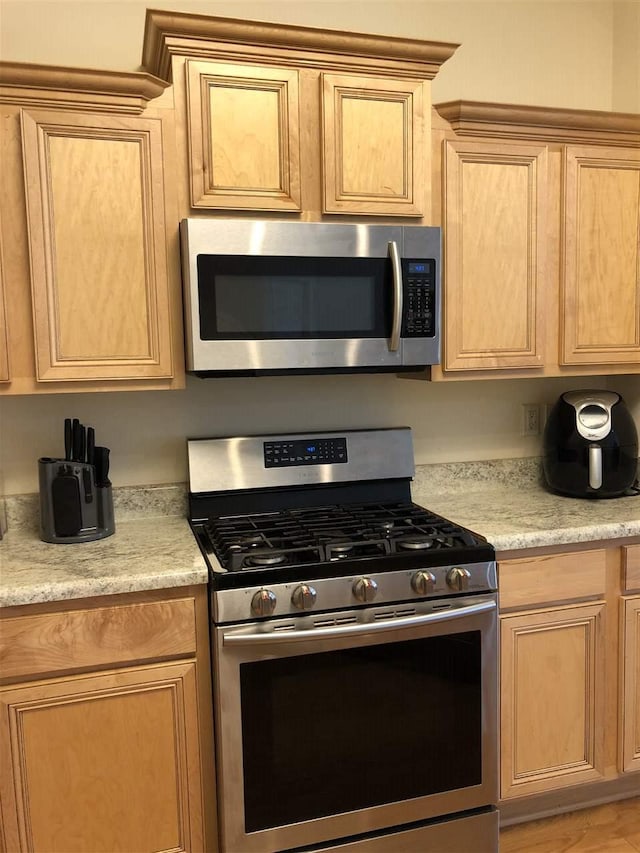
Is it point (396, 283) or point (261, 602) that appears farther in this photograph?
point (396, 283)

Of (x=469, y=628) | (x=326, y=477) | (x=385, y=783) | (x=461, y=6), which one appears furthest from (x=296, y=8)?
(x=385, y=783)

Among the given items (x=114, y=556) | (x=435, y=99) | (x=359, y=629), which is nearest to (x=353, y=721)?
(x=359, y=629)

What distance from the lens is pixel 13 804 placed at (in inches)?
62.9

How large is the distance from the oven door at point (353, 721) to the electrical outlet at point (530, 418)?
907mm

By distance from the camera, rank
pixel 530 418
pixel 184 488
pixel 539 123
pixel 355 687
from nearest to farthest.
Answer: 1. pixel 355 687
2. pixel 539 123
3. pixel 184 488
4. pixel 530 418

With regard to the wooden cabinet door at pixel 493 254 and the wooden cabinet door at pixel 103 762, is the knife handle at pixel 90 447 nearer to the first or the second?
the wooden cabinet door at pixel 103 762

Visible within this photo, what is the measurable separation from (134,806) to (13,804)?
277 mm

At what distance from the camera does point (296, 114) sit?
6.11 ft

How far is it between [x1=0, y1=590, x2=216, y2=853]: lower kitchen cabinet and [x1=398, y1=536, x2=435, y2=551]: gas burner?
1.74ft

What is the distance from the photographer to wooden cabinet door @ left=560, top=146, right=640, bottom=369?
7.14ft

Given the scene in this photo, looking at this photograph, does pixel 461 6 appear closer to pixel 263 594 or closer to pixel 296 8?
pixel 296 8

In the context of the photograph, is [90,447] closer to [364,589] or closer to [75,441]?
Result: [75,441]

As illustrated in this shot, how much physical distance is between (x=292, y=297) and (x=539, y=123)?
0.96m

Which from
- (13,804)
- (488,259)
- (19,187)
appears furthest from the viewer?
(488,259)
